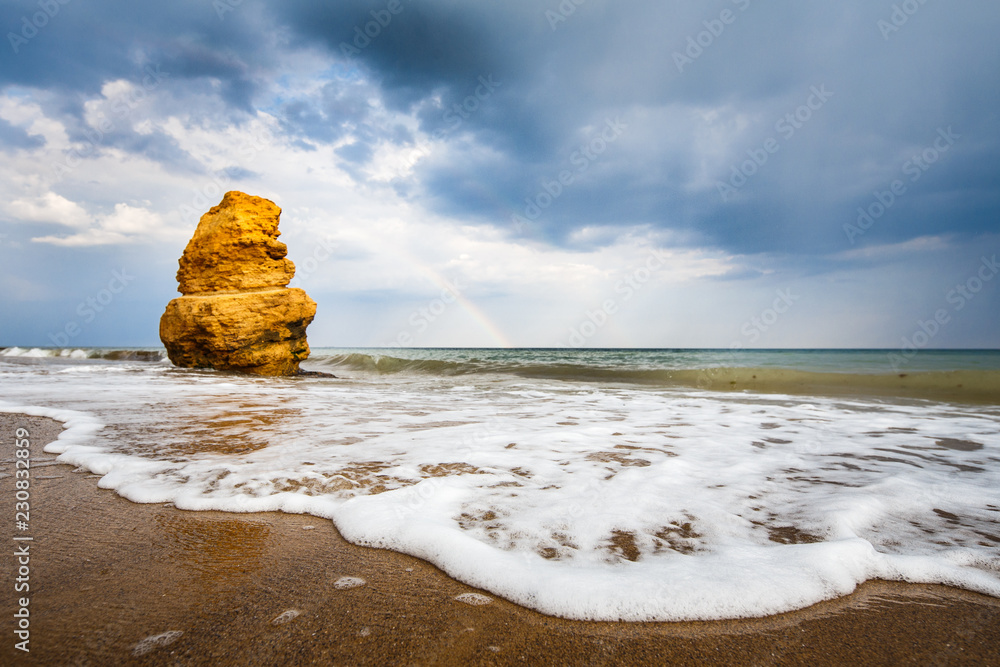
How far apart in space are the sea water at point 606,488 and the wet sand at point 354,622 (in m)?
0.09

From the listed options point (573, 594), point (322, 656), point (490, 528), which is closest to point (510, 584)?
point (573, 594)

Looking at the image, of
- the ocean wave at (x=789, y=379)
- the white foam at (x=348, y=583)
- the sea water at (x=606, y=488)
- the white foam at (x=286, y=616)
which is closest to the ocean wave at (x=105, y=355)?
the ocean wave at (x=789, y=379)

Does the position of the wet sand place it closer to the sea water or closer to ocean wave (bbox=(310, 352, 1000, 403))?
the sea water

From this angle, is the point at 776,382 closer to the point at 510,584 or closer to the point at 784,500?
the point at 784,500

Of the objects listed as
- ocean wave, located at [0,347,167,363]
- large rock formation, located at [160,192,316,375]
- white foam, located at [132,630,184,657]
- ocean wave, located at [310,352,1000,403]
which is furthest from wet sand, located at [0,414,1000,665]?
ocean wave, located at [0,347,167,363]

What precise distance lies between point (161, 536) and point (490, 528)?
139 centimetres

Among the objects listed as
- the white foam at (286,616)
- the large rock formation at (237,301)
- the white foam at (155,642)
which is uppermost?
the large rock formation at (237,301)

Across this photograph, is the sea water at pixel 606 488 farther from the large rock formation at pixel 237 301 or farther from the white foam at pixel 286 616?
the large rock formation at pixel 237 301

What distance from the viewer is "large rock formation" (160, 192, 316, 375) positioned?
35.6 feet

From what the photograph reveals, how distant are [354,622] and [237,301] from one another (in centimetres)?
1167

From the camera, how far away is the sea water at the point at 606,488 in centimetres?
154

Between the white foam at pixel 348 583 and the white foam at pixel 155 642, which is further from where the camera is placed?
the white foam at pixel 348 583

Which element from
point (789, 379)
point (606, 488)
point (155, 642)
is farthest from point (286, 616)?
point (789, 379)

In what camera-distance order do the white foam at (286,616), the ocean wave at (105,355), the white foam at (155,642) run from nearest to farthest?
the white foam at (155,642), the white foam at (286,616), the ocean wave at (105,355)
